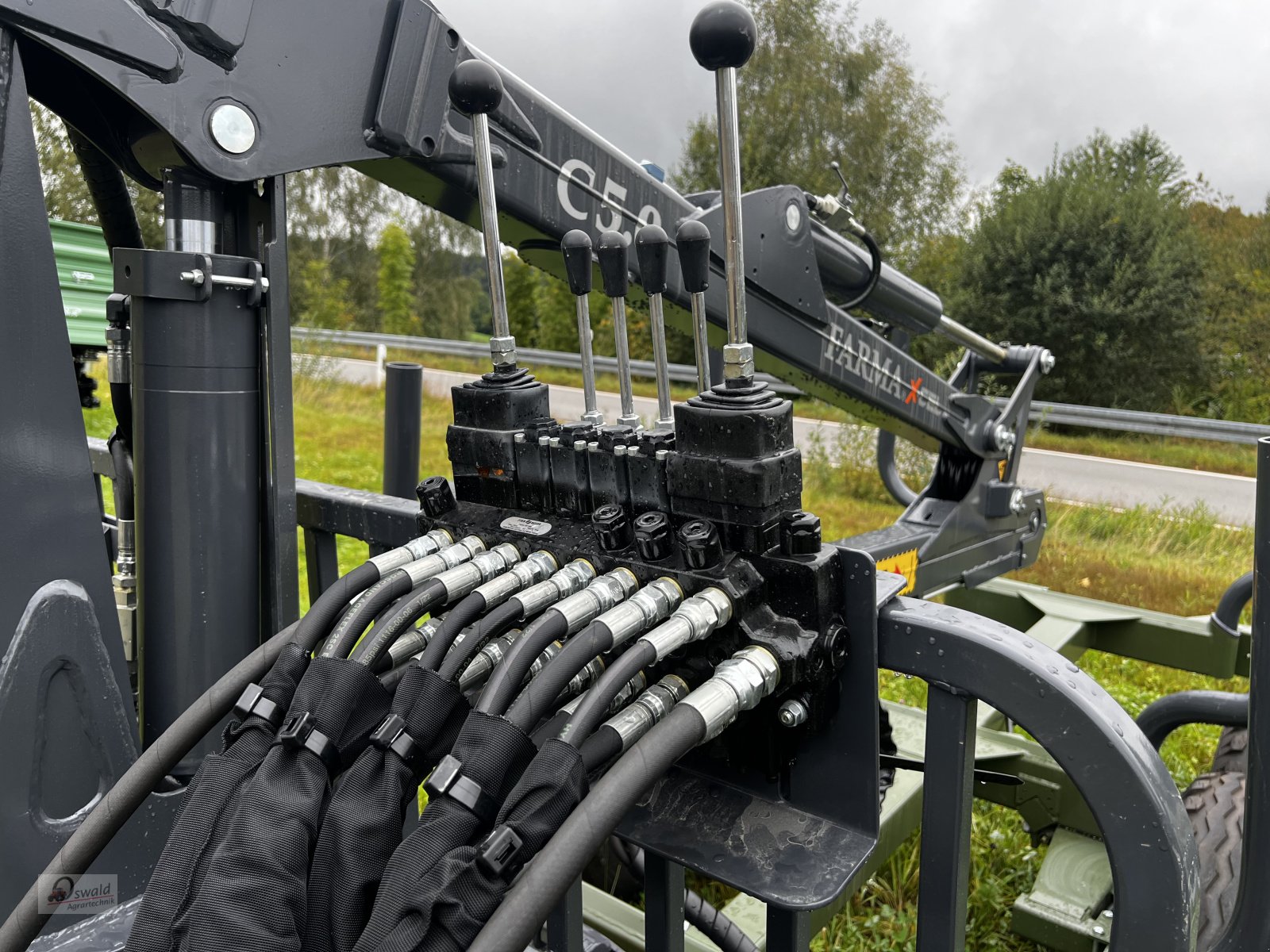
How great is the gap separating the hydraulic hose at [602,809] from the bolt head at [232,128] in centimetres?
101

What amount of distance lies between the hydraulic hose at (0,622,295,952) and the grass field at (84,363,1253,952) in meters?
1.96

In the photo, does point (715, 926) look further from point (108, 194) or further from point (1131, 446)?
point (1131, 446)

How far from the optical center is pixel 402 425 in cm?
248

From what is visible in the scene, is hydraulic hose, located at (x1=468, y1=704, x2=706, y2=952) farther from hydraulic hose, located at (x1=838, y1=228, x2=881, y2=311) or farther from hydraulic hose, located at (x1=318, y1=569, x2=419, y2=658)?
hydraulic hose, located at (x1=838, y1=228, x2=881, y2=311)

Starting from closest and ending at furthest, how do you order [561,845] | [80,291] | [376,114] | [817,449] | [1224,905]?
[561,845] < [376,114] < [1224,905] < [80,291] < [817,449]

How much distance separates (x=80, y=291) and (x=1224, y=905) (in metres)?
4.53

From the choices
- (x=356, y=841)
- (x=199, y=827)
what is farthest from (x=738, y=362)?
(x=199, y=827)

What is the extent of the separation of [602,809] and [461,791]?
14 centimetres

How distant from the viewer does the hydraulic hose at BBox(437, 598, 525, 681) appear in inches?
36.7

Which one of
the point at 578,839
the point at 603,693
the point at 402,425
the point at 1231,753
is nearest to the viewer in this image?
the point at 578,839

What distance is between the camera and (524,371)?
4.15ft

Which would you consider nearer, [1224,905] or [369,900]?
[369,900]

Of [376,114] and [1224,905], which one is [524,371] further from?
[1224,905]

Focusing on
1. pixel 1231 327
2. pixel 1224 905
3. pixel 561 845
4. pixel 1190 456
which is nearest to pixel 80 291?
pixel 561 845
